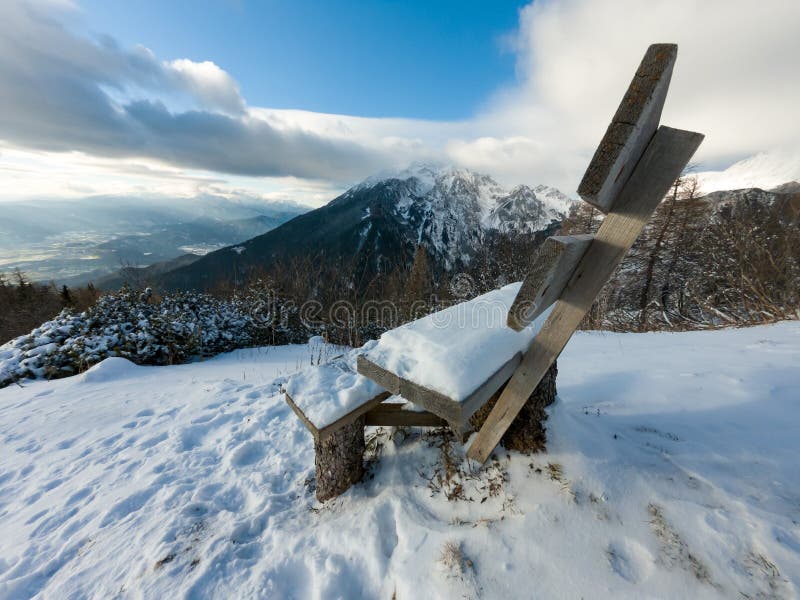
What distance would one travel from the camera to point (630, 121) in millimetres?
903

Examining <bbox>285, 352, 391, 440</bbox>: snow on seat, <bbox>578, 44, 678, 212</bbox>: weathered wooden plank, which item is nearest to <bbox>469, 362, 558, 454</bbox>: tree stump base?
<bbox>285, 352, 391, 440</bbox>: snow on seat

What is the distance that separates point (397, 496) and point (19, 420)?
5147 millimetres

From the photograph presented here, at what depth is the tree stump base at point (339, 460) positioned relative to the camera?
2.16 m

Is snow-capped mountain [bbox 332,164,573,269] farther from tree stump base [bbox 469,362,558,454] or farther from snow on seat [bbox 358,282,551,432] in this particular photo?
snow on seat [bbox 358,282,551,432]

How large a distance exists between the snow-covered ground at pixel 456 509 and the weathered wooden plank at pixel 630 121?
1585 mm

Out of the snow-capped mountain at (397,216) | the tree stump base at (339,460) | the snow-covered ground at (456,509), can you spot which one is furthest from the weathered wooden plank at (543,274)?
the snow-capped mountain at (397,216)

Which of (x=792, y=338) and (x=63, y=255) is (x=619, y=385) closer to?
(x=792, y=338)

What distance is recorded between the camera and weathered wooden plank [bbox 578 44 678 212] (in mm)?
891

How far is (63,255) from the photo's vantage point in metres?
190

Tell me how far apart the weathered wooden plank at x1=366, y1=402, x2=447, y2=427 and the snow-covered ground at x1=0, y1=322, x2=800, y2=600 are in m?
0.28

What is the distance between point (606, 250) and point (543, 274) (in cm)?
38

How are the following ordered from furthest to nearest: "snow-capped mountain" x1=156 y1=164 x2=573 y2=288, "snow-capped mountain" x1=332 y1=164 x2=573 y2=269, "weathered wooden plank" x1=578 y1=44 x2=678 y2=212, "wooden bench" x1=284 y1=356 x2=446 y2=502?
"snow-capped mountain" x1=332 y1=164 x2=573 y2=269 → "snow-capped mountain" x1=156 y1=164 x2=573 y2=288 → "wooden bench" x1=284 y1=356 x2=446 y2=502 → "weathered wooden plank" x1=578 y1=44 x2=678 y2=212

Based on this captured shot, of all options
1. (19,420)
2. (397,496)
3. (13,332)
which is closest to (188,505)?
(397,496)

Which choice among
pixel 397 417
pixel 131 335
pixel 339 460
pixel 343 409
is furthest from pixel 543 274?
pixel 131 335
